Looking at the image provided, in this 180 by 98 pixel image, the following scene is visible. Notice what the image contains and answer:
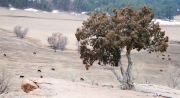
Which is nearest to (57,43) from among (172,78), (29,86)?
(172,78)

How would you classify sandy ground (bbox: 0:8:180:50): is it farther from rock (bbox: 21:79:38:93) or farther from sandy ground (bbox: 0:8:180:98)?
rock (bbox: 21:79:38:93)

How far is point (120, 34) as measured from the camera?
17812 millimetres

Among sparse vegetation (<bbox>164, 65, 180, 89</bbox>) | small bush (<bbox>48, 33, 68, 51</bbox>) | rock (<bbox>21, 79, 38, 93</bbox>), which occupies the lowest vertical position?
sparse vegetation (<bbox>164, 65, 180, 89</bbox>)

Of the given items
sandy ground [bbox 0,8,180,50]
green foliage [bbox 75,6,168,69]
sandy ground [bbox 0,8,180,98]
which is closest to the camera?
green foliage [bbox 75,6,168,69]

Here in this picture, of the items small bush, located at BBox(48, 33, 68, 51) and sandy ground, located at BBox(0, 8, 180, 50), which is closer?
small bush, located at BBox(48, 33, 68, 51)

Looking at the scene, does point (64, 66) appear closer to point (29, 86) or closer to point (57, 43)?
point (57, 43)

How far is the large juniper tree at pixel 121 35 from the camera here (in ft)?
57.9

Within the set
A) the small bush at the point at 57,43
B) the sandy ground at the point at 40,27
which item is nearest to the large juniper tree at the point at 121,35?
the small bush at the point at 57,43

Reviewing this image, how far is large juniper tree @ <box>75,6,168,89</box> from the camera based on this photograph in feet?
57.9

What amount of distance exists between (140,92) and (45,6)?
294ft

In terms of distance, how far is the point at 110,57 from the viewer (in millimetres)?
19266

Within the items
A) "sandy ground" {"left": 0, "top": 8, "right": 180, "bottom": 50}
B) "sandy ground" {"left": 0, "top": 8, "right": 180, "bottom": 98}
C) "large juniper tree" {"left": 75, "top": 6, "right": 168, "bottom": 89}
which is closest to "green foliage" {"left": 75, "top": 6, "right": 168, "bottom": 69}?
"large juniper tree" {"left": 75, "top": 6, "right": 168, "bottom": 89}

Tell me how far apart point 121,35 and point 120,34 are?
8 cm

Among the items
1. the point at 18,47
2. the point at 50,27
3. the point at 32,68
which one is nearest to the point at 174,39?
the point at 50,27
